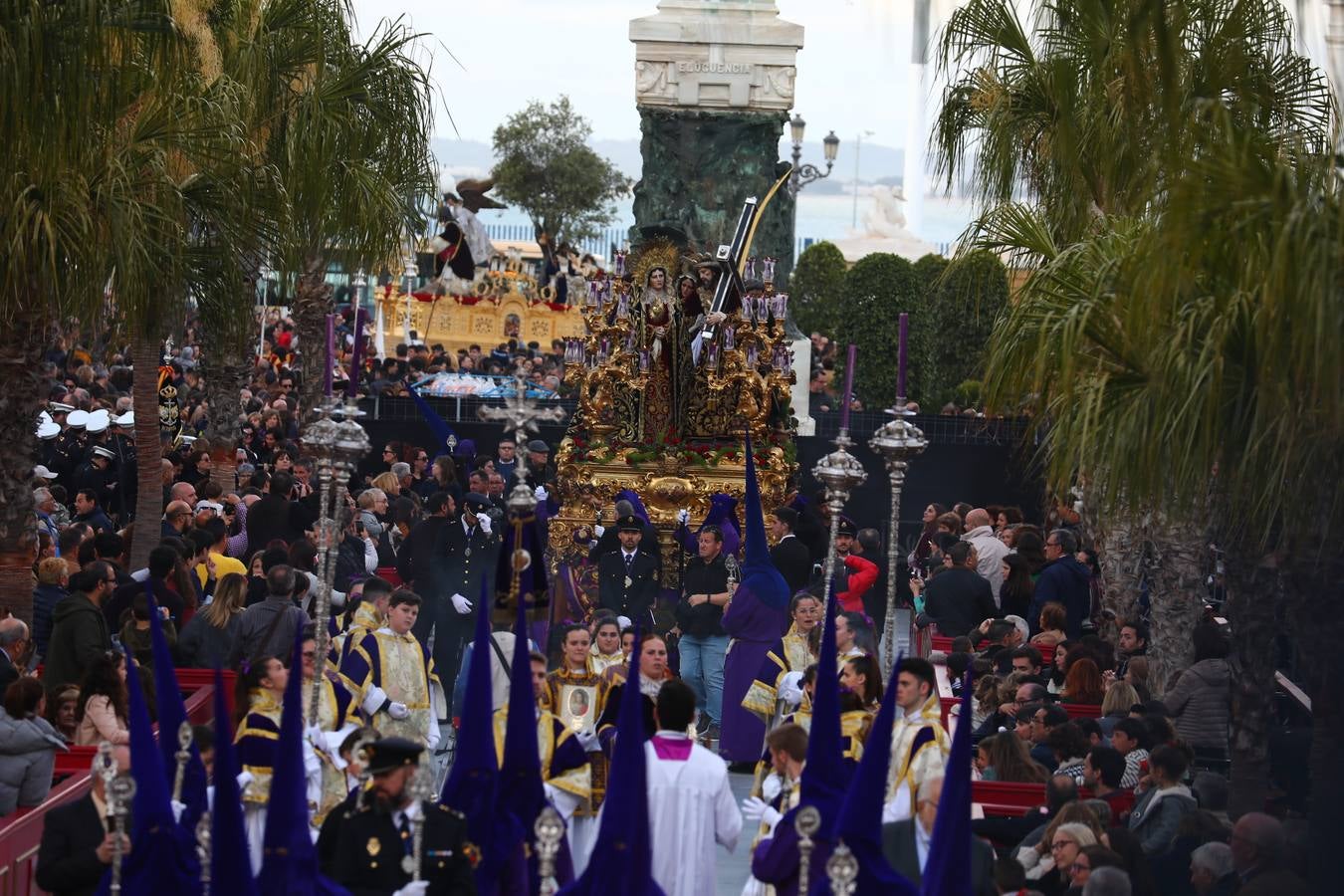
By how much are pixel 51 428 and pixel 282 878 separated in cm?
1418

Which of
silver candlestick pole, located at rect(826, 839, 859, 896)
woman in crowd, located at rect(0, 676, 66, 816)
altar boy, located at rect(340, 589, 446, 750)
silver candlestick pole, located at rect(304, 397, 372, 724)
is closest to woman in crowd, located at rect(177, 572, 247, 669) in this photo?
altar boy, located at rect(340, 589, 446, 750)

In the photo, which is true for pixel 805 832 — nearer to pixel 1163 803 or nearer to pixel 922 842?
pixel 922 842

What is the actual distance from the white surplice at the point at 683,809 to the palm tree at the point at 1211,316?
228 cm

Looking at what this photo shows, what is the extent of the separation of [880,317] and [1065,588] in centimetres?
1484

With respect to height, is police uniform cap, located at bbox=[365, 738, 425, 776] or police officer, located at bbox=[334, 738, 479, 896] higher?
police uniform cap, located at bbox=[365, 738, 425, 776]

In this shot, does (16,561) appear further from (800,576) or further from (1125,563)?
(1125,563)

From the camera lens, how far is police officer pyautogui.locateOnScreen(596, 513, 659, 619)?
1611 cm

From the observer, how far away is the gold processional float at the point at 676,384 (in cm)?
1972

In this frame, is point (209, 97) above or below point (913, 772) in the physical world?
above

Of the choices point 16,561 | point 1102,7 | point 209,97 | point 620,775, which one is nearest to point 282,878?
point 620,775

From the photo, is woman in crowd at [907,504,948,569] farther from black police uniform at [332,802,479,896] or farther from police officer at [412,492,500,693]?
black police uniform at [332,802,479,896]

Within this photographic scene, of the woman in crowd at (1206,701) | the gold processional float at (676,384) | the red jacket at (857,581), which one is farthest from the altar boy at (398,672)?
the gold processional float at (676,384)

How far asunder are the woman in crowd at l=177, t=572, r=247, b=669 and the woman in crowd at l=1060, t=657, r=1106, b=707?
16.4ft

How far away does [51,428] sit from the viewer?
21.3 metres
